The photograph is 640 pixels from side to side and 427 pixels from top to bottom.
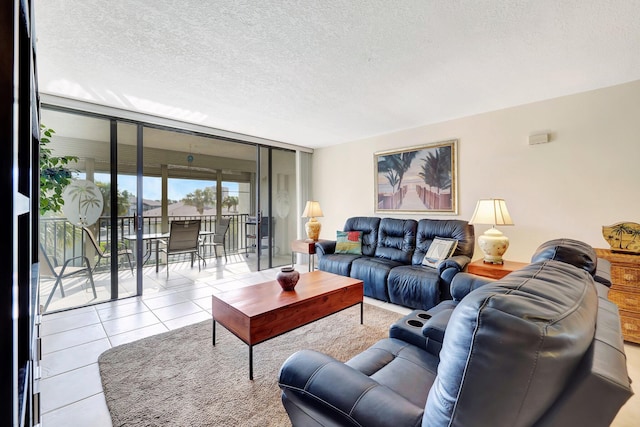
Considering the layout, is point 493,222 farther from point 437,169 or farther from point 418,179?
point 418,179

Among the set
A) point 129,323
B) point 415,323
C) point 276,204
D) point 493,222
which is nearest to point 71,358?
point 129,323

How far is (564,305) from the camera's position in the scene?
69 centimetres

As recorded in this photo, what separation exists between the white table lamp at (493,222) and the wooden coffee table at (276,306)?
1.38 m

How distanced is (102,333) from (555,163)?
4.88 meters

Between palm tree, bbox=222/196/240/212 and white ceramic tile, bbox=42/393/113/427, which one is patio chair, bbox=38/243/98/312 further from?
palm tree, bbox=222/196/240/212

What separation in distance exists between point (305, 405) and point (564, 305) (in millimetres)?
905

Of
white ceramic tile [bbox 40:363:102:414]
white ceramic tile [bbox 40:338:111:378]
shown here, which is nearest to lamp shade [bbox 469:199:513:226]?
white ceramic tile [bbox 40:363:102:414]

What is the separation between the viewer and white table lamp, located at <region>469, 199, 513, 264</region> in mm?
2789

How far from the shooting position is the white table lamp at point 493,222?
2.79 metres

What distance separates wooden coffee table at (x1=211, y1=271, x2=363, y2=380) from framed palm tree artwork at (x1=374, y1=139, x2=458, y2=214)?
198 cm

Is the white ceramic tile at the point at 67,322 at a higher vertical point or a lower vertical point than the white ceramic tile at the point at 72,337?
higher

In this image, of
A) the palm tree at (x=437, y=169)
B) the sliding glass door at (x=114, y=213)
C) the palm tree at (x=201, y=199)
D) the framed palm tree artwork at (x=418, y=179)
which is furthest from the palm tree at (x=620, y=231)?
the palm tree at (x=201, y=199)

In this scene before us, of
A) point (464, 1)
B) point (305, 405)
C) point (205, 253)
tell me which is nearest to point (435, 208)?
point (464, 1)

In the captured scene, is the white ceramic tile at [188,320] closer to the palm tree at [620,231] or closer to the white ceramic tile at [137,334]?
the white ceramic tile at [137,334]
